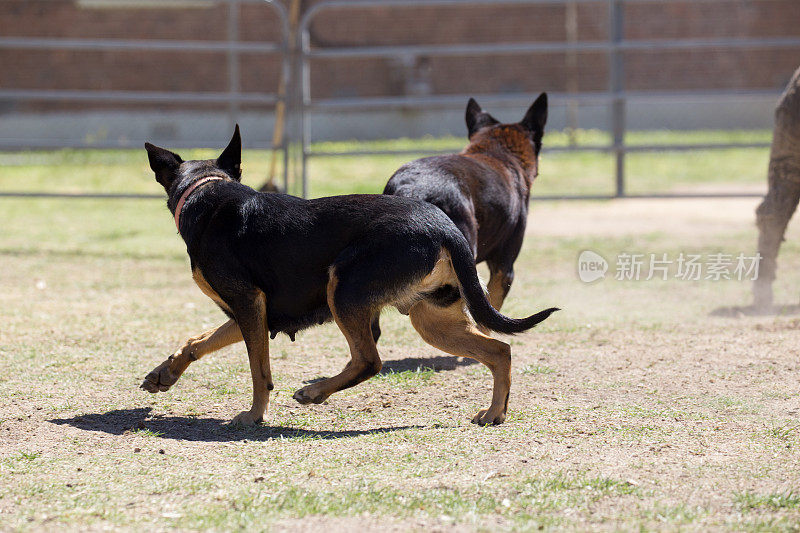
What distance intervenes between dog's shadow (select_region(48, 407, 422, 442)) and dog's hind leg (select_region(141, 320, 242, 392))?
0.16 meters

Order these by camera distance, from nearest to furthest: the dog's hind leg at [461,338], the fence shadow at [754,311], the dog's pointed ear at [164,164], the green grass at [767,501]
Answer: the green grass at [767,501] < the dog's hind leg at [461,338] < the dog's pointed ear at [164,164] < the fence shadow at [754,311]

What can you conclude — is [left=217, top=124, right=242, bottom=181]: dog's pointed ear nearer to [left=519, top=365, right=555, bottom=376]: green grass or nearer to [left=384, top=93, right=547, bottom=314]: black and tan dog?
[left=384, top=93, right=547, bottom=314]: black and tan dog

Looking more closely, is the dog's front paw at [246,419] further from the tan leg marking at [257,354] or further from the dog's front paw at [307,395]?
the dog's front paw at [307,395]

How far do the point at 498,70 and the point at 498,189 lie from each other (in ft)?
43.9

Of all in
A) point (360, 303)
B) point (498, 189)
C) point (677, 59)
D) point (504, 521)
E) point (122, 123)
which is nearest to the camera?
point (504, 521)

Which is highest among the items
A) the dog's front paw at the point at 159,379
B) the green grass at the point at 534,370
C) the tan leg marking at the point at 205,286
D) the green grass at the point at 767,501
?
the tan leg marking at the point at 205,286

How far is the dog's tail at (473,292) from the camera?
13.8ft

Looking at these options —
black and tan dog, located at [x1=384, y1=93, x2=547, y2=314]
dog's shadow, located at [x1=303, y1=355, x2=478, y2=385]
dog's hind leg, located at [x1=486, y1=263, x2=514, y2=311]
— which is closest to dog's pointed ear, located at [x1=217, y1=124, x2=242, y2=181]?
black and tan dog, located at [x1=384, y1=93, x2=547, y2=314]

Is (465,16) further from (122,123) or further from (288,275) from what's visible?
(288,275)

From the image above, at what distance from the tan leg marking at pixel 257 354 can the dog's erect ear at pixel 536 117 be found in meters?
2.42

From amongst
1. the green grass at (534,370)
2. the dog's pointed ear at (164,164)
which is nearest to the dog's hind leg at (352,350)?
the dog's pointed ear at (164,164)

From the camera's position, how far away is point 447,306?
435 cm

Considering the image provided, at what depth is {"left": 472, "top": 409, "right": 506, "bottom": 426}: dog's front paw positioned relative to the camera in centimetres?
416

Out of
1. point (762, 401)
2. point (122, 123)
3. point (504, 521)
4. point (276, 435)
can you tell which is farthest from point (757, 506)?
point (122, 123)
